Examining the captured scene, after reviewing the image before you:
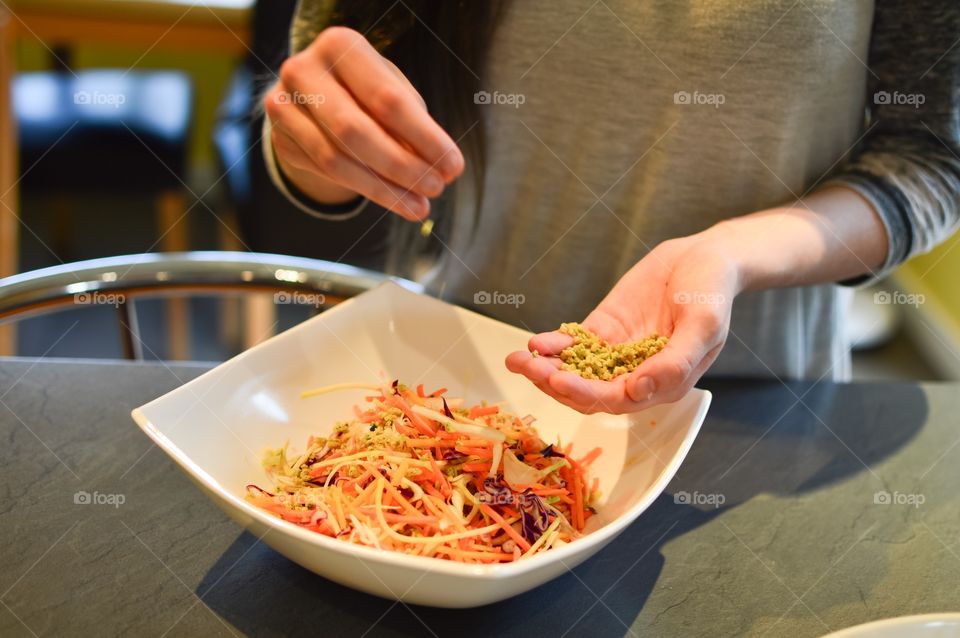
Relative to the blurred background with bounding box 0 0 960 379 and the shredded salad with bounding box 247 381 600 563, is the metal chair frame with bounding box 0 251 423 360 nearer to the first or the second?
the shredded salad with bounding box 247 381 600 563

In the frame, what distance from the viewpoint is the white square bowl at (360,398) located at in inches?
29.6

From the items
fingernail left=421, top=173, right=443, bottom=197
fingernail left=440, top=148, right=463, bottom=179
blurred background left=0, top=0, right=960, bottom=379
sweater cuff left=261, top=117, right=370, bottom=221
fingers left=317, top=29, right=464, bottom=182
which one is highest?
fingers left=317, top=29, right=464, bottom=182

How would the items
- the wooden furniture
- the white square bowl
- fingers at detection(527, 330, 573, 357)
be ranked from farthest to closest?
the wooden furniture → fingers at detection(527, 330, 573, 357) → the white square bowl

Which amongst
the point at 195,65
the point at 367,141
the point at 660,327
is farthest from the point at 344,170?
the point at 195,65

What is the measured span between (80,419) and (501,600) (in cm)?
61

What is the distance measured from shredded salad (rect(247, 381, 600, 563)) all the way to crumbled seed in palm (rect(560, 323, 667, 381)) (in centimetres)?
11

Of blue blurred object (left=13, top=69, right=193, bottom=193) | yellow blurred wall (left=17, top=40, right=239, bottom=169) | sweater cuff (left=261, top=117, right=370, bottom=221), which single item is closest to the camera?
sweater cuff (left=261, top=117, right=370, bottom=221)

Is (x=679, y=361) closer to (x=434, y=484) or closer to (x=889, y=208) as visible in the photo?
(x=434, y=484)

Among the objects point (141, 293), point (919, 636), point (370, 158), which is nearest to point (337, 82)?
point (370, 158)

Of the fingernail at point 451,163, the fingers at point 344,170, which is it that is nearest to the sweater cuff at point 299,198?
the fingers at point 344,170

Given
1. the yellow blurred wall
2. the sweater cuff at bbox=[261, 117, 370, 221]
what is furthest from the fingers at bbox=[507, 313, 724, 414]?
the yellow blurred wall

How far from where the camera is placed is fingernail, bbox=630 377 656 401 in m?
0.85

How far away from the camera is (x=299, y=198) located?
1.32 meters

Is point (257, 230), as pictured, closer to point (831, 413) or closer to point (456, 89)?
point (456, 89)
